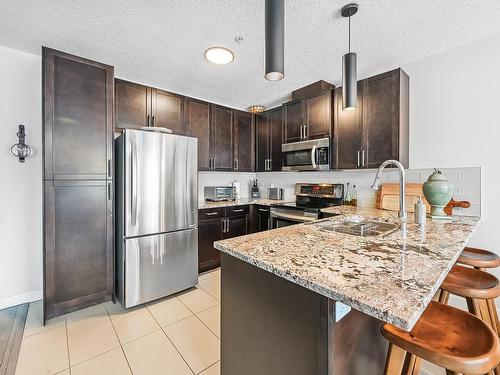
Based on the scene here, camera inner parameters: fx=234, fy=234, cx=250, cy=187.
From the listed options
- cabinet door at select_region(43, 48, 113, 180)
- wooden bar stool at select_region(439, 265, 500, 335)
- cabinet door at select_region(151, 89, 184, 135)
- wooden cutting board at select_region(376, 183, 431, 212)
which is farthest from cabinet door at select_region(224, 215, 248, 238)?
wooden bar stool at select_region(439, 265, 500, 335)

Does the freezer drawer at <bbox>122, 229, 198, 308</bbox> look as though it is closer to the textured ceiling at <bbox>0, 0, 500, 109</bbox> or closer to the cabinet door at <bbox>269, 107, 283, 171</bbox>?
the cabinet door at <bbox>269, 107, 283, 171</bbox>

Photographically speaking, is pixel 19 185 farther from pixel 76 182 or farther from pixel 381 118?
pixel 381 118

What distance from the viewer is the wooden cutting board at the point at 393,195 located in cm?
244

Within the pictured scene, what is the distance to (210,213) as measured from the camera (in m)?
3.11

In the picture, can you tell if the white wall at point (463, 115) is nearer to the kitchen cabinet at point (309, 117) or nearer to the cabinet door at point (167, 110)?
the kitchen cabinet at point (309, 117)

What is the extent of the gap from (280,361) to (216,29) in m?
2.25

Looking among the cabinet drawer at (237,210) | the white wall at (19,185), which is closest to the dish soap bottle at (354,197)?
the cabinet drawer at (237,210)

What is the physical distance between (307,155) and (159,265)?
2236 millimetres

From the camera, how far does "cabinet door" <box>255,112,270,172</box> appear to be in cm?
380

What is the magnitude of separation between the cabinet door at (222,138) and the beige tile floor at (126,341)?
76.6 inches

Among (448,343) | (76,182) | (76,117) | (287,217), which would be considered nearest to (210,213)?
(287,217)

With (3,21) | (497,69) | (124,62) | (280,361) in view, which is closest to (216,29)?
(124,62)

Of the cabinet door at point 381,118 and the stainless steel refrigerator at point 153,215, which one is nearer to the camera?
the stainless steel refrigerator at point 153,215

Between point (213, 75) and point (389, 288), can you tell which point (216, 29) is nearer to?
point (213, 75)
